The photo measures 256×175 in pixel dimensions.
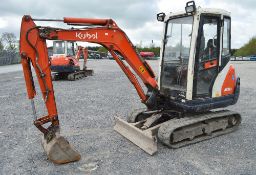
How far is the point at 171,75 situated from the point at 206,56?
3.02 feet

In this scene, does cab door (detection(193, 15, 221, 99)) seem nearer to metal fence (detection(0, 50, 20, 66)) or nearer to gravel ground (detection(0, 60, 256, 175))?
gravel ground (detection(0, 60, 256, 175))

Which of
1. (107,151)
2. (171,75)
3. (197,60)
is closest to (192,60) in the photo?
(197,60)

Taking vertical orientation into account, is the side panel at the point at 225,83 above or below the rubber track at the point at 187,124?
above

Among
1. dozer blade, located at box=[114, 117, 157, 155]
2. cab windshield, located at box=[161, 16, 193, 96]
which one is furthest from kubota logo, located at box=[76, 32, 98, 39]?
dozer blade, located at box=[114, 117, 157, 155]

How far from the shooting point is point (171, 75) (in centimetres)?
713

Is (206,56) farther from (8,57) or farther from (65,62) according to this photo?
(8,57)

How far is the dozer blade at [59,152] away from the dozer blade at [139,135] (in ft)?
4.41

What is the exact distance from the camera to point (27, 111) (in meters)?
9.65

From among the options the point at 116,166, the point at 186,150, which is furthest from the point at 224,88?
the point at 116,166

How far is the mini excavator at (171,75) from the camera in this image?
548 cm

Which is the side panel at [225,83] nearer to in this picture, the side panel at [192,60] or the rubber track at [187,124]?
the rubber track at [187,124]

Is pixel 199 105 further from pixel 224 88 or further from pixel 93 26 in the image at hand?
pixel 93 26

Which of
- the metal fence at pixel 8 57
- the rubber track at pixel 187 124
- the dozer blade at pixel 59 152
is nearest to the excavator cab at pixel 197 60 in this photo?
the rubber track at pixel 187 124

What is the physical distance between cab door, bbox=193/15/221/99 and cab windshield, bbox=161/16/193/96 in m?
0.29
